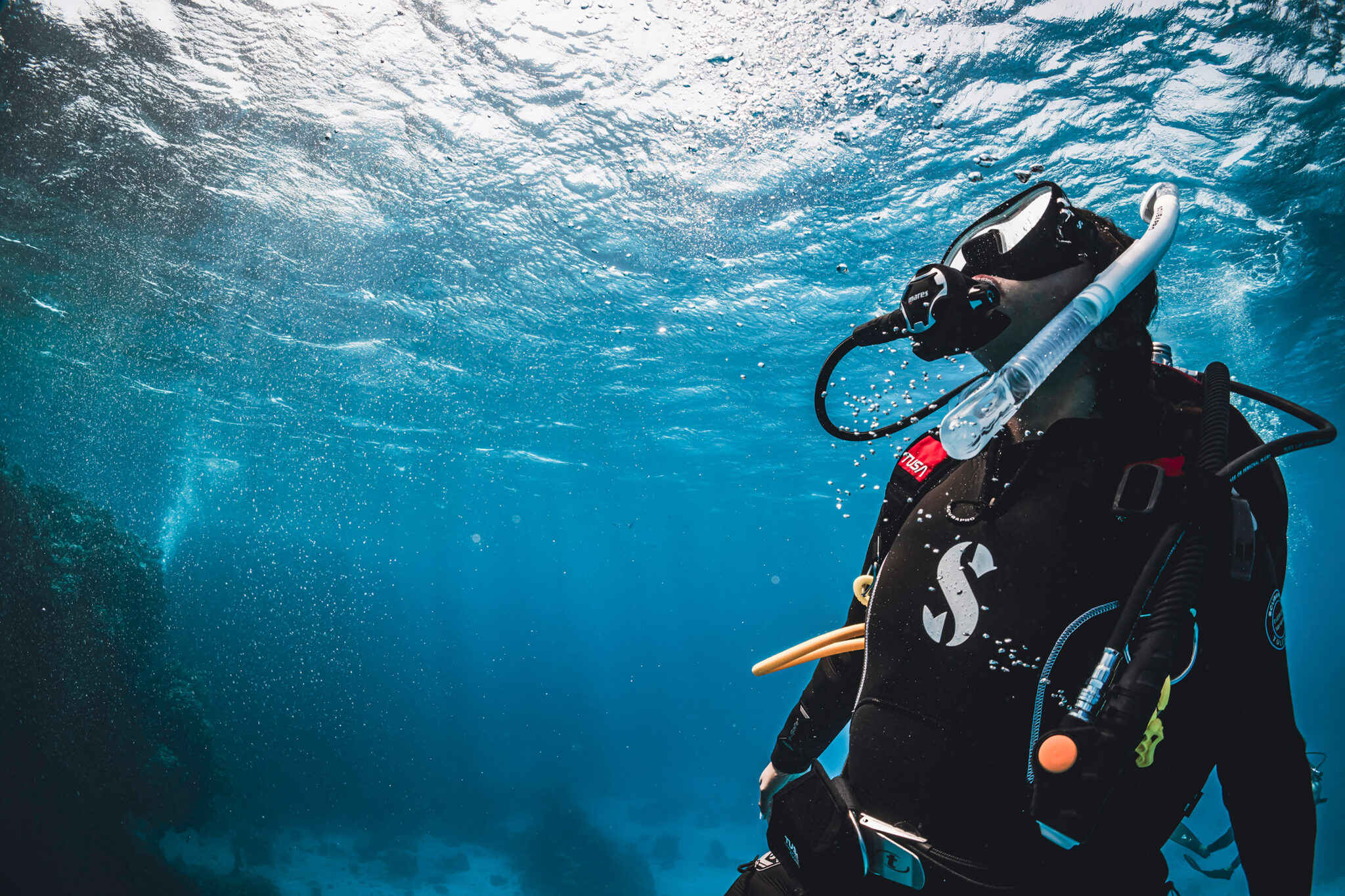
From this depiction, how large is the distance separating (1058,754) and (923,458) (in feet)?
3.68

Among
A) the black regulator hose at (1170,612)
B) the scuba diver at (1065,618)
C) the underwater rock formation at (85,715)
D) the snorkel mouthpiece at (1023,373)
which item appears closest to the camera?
the black regulator hose at (1170,612)

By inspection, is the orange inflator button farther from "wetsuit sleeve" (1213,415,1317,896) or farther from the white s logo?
"wetsuit sleeve" (1213,415,1317,896)

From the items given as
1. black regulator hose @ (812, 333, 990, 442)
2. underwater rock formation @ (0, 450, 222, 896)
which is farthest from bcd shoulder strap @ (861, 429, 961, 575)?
underwater rock formation @ (0, 450, 222, 896)

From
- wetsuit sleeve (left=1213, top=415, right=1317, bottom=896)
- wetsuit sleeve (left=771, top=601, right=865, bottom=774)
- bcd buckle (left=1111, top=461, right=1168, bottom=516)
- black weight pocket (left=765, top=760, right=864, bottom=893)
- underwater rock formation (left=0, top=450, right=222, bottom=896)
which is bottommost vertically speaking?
wetsuit sleeve (left=1213, top=415, right=1317, bottom=896)

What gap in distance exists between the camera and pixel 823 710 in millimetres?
2242

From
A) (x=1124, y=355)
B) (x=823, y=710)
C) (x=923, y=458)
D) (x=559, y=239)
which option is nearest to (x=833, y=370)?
(x=923, y=458)

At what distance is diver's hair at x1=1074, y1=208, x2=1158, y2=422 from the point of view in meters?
1.63

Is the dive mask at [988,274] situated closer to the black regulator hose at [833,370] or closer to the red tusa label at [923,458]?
the black regulator hose at [833,370]

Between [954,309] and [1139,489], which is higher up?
[954,309]

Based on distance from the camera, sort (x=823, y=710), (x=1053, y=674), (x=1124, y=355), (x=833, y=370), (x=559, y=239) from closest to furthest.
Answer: (x=1053, y=674) → (x=1124, y=355) → (x=833, y=370) → (x=823, y=710) → (x=559, y=239)

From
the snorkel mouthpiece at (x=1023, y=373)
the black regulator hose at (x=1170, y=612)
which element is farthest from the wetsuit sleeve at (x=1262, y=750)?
the snorkel mouthpiece at (x=1023, y=373)

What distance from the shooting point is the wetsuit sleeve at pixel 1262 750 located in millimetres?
1387

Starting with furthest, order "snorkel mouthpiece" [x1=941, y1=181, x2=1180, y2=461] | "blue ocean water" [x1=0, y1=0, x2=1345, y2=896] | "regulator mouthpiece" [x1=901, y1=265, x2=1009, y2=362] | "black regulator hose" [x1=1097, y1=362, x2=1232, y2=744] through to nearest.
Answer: "blue ocean water" [x1=0, y1=0, x2=1345, y2=896], "regulator mouthpiece" [x1=901, y1=265, x2=1009, y2=362], "snorkel mouthpiece" [x1=941, y1=181, x2=1180, y2=461], "black regulator hose" [x1=1097, y1=362, x2=1232, y2=744]

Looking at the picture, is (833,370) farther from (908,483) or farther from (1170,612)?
(1170,612)
